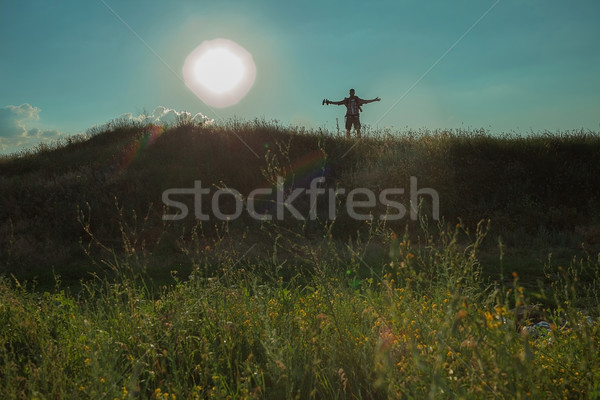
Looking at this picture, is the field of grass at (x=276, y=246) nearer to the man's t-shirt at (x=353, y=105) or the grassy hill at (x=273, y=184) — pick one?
the grassy hill at (x=273, y=184)

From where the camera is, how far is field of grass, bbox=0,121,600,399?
378 centimetres

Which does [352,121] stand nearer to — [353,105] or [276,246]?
[353,105]

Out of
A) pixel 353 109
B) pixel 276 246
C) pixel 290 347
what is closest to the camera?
pixel 290 347

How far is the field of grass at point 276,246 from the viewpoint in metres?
3.78

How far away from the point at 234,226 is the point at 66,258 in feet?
13.5

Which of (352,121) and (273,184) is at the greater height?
(352,121)

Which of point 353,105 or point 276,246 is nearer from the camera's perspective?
point 276,246

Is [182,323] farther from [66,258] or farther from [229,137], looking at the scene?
[229,137]

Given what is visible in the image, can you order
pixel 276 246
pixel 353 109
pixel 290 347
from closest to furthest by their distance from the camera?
pixel 290 347 → pixel 276 246 → pixel 353 109

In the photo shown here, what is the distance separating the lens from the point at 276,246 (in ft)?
37.6

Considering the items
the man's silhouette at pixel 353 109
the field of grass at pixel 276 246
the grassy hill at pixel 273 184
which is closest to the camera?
the field of grass at pixel 276 246

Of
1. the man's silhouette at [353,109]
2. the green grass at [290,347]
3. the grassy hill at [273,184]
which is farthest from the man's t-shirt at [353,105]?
the green grass at [290,347]

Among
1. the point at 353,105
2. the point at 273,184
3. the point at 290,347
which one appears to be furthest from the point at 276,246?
the point at 353,105

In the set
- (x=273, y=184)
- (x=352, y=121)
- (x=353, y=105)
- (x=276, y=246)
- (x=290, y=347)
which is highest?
(x=353, y=105)
